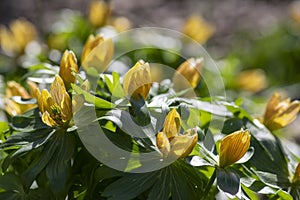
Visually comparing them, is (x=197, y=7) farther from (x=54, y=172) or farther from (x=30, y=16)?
(x=54, y=172)

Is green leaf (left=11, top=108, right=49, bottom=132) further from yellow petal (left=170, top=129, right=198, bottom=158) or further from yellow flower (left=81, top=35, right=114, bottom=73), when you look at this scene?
yellow petal (left=170, top=129, right=198, bottom=158)

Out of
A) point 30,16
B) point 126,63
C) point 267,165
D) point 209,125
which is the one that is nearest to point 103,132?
point 209,125

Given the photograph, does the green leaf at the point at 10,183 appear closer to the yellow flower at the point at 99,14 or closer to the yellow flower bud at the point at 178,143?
the yellow flower bud at the point at 178,143

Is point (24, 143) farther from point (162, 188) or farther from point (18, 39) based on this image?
point (18, 39)

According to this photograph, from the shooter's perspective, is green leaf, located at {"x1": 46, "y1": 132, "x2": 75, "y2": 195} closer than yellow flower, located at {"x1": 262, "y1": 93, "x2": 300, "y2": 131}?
Yes

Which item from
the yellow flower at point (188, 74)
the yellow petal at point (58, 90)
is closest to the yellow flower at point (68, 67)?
the yellow petal at point (58, 90)

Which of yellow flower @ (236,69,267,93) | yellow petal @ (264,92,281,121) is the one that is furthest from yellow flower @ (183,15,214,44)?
yellow petal @ (264,92,281,121)
